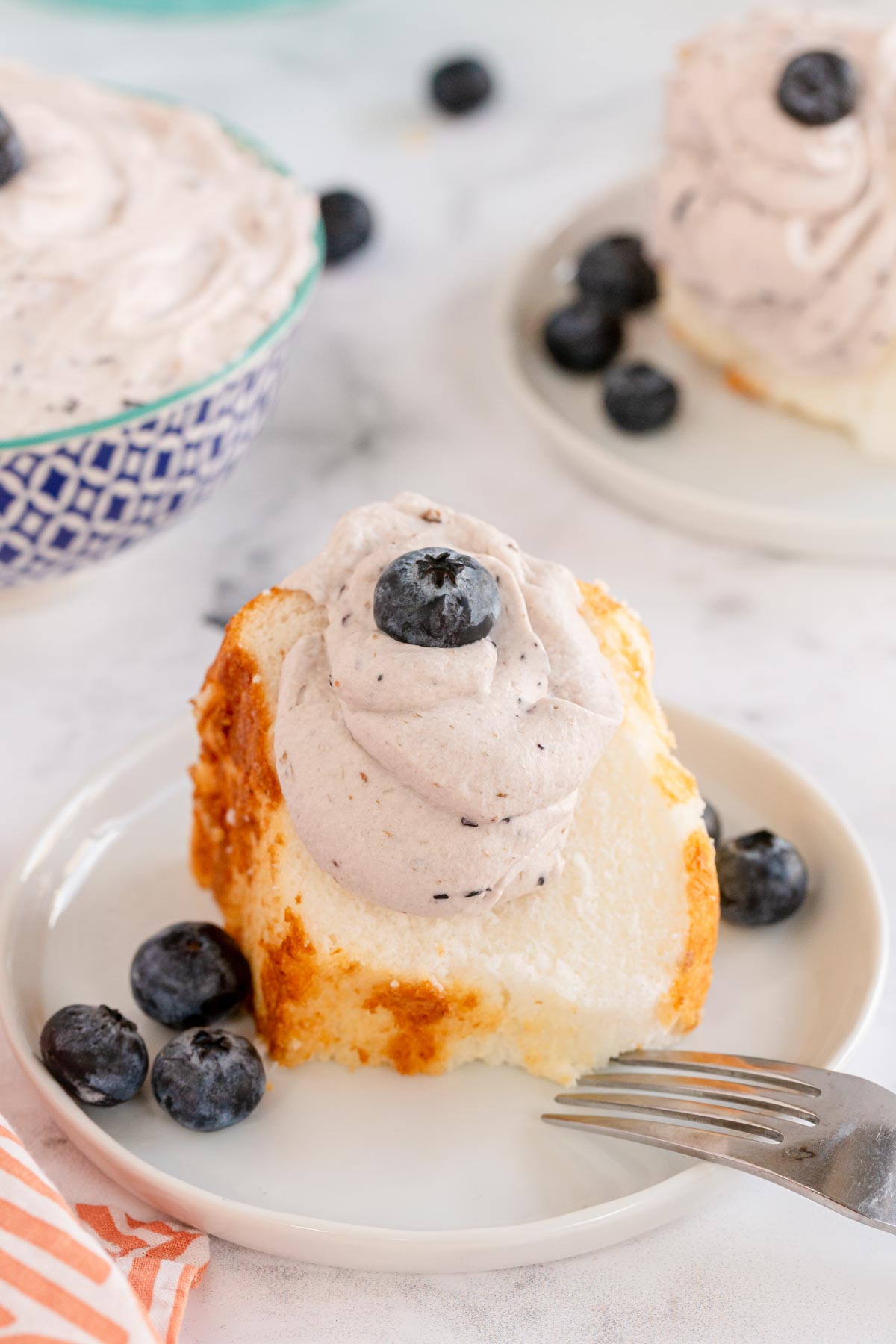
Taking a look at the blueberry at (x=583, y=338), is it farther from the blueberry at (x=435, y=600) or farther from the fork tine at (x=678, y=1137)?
the fork tine at (x=678, y=1137)

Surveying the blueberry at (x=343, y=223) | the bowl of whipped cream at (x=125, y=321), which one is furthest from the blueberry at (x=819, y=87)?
the blueberry at (x=343, y=223)

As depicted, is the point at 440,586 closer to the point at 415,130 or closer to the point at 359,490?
the point at 359,490

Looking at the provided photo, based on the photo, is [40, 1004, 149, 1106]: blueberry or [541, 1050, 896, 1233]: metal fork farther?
[40, 1004, 149, 1106]: blueberry

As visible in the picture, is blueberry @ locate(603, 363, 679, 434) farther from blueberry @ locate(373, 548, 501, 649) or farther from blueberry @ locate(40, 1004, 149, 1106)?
blueberry @ locate(40, 1004, 149, 1106)

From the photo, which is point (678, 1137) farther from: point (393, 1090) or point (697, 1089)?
point (393, 1090)

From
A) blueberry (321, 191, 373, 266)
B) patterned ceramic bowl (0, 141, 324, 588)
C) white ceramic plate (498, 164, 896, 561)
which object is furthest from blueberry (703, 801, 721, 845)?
blueberry (321, 191, 373, 266)

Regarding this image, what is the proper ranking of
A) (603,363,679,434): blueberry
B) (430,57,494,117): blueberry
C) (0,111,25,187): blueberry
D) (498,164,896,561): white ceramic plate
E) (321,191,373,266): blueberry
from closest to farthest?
(0,111,25,187): blueberry, (498,164,896,561): white ceramic plate, (603,363,679,434): blueberry, (321,191,373,266): blueberry, (430,57,494,117): blueberry

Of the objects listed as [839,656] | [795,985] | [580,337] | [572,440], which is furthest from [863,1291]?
[580,337]
